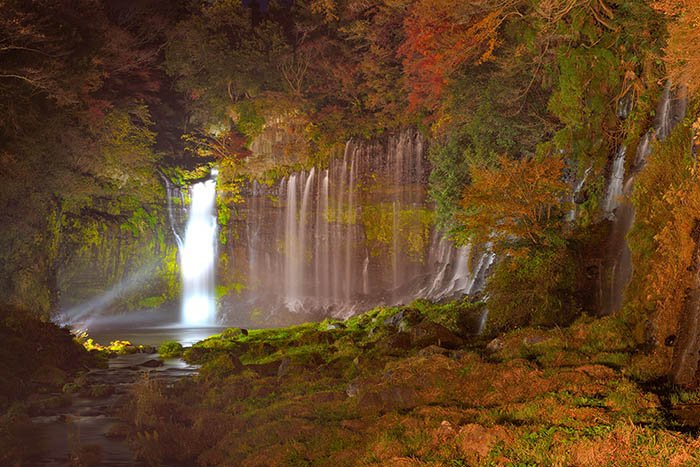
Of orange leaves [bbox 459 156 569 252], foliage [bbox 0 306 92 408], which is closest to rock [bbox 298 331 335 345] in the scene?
orange leaves [bbox 459 156 569 252]

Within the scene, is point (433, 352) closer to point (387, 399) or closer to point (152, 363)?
point (387, 399)

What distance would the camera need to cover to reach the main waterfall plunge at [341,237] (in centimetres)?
2811

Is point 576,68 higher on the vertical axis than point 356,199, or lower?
higher

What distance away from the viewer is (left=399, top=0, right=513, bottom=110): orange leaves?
1756 centimetres

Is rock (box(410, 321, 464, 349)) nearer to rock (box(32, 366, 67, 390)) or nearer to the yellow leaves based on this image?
rock (box(32, 366, 67, 390))

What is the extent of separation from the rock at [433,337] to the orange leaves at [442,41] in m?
9.39

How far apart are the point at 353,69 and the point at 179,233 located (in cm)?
1321

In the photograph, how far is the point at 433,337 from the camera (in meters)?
11.7

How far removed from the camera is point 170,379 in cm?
1384

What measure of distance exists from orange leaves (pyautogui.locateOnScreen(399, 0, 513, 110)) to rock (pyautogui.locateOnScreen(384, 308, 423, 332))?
8.24 metres

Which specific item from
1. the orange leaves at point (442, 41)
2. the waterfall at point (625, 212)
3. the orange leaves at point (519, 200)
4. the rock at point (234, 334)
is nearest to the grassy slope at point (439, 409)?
the waterfall at point (625, 212)

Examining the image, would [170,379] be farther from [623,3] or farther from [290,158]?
[290,158]

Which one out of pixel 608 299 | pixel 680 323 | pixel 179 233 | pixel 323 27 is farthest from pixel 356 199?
pixel 680 323

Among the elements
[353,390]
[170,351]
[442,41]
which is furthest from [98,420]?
[442,41]
